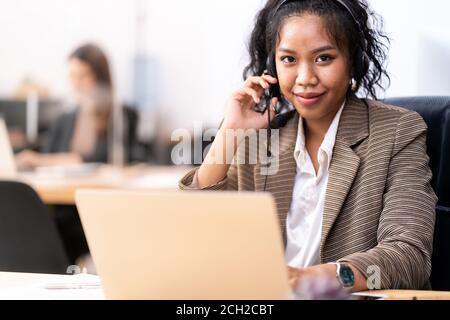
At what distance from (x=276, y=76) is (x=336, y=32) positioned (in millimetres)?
193

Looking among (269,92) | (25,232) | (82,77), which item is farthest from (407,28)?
(82,77)

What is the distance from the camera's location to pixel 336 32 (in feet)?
5.84

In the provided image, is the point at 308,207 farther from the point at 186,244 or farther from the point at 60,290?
the point at 186,244

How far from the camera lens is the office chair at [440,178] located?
1.81 metres

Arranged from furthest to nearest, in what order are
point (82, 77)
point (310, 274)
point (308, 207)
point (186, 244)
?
1. point (82, 77)
2. point (308, 207)
3. point (310, 274)
4. point (186, 244)

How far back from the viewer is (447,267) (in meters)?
1.81

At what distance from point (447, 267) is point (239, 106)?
595 mm

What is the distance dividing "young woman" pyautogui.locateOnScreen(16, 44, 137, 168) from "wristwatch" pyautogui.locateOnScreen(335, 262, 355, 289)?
10.0ft

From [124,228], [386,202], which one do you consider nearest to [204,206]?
[124,228]

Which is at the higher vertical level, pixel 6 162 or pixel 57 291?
pixel 57 291

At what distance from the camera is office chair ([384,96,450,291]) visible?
5.93ft

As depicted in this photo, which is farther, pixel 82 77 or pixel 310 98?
pixel 82 77

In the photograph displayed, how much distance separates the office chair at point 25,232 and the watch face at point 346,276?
930 mm

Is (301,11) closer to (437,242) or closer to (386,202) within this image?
(386,202)
